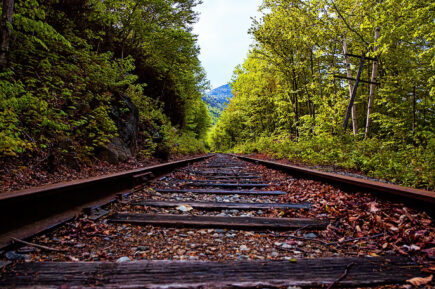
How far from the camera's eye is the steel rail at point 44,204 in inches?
57.6

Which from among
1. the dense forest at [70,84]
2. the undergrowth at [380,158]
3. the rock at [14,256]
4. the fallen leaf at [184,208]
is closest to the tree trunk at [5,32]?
the dense forest at [70,84]

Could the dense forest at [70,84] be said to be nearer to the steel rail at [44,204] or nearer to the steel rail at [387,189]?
the steel rail at [44,204]

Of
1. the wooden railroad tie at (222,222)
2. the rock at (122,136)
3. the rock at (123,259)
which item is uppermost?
the rock at (122,136)

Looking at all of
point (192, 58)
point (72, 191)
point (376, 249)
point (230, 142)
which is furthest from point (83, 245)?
point (230, 142)

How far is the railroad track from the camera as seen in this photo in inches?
45.1

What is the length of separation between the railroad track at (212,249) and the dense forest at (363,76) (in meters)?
2.58

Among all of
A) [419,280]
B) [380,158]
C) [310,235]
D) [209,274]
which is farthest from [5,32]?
[380,158]

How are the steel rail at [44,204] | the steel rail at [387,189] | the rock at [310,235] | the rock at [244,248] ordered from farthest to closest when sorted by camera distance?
the rock at [310,235] → the steel rail at [387,189] → the rock at [244,248] → the steel rail at [44,204]

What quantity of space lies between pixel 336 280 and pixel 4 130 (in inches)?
166

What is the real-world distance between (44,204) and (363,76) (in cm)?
2104

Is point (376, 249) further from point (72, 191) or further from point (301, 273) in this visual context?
point (72, 191)

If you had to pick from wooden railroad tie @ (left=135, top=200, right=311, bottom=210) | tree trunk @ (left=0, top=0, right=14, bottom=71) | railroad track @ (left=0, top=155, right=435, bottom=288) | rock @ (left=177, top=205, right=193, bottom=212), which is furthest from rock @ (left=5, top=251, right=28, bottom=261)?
tree trunk @ (left=0, top=0, right=14, bottom=71)

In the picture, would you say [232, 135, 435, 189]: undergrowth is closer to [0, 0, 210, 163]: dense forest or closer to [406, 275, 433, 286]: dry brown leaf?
[406, 275, 433, 286]: dry brown leaf

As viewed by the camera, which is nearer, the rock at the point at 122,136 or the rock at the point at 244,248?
the rock at the point at 244,248
